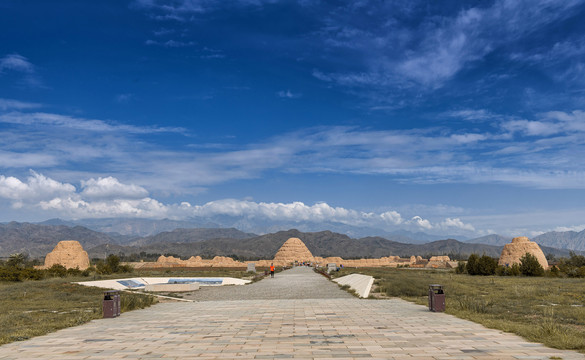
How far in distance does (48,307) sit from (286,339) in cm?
1215

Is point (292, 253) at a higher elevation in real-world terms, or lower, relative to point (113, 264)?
lower

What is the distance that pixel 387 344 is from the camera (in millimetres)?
7480

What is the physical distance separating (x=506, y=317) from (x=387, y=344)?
17.7 feet

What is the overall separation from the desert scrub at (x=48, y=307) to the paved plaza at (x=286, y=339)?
66 centimetres

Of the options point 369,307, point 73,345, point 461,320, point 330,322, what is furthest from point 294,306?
point 73,345

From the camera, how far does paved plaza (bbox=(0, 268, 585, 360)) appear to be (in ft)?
22.4

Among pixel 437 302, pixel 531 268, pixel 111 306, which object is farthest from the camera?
pixel 531 268

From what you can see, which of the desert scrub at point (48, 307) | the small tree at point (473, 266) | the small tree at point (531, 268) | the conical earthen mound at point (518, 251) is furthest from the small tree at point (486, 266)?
the desert scrub at point (48, 307)

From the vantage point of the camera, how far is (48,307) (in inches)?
624

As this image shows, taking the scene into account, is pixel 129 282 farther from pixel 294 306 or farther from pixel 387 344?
pixel 387 344

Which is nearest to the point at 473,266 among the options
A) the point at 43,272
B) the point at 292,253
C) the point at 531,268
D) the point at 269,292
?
the point at 531,268

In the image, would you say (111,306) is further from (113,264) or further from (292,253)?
(292,253)

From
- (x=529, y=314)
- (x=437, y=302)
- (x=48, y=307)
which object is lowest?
(x=48, y=307)

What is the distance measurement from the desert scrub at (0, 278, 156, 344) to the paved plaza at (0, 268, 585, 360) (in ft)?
2.18
